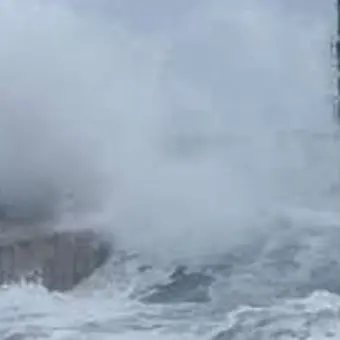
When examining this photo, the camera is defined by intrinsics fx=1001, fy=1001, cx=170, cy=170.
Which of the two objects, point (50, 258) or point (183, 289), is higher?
point (50, 258)

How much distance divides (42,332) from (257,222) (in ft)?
29.0

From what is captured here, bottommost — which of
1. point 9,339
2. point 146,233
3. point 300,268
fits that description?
point 9,339

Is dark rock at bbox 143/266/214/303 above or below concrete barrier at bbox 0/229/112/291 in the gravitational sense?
below

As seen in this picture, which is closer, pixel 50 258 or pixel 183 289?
pixel 183 289

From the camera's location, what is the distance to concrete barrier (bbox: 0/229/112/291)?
1817 centimetres

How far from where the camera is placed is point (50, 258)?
18.6m

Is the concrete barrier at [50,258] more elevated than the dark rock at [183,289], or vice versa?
the concrete barrier at [50,258]

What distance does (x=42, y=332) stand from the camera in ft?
47.6

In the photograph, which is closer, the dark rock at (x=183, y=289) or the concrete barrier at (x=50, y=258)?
the dark rock at (x=183, y=289)

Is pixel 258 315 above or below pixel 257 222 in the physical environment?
below

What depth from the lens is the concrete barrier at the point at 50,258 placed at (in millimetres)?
18172

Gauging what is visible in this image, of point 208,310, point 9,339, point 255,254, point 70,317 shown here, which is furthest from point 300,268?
point 9,339

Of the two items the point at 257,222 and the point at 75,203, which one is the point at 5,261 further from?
the point at 257,222

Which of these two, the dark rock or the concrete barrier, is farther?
the concrete barrier
